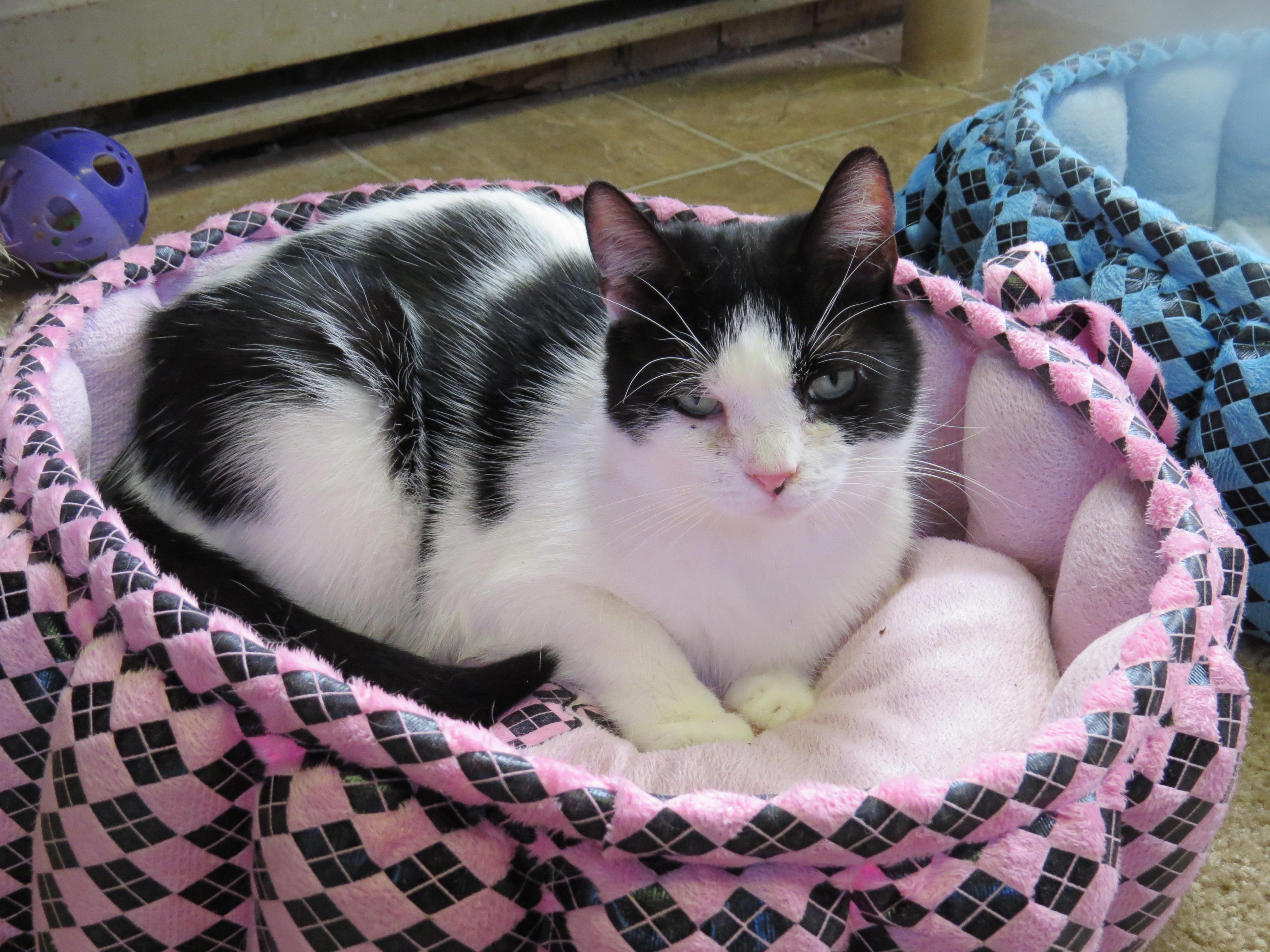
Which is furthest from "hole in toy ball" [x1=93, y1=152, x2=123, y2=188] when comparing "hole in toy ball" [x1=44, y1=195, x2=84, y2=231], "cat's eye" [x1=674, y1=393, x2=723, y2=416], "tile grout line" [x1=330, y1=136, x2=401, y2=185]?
"cat's eye" [x1=674, y1=393, x2=723, y2=416]

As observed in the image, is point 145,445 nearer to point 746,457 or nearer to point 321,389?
point 321,389

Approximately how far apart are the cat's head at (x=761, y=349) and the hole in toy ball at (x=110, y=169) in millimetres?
1342

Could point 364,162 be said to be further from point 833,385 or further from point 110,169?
point 833,385

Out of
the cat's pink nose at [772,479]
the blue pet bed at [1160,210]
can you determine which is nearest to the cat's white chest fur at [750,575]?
the cat's pink nose at [772,479]

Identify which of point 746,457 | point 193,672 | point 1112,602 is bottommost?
point 1112,602

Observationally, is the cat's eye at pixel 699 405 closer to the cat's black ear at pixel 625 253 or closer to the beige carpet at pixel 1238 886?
the cat's black ear at pixel 625 253

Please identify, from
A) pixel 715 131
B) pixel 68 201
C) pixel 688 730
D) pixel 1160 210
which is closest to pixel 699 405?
pixel 688 730

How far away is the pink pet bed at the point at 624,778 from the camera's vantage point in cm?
79

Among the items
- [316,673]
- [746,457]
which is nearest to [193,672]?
[316,673]

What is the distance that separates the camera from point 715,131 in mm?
2848

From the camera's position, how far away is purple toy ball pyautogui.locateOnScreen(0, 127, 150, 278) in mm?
1898

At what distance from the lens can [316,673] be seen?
85cm

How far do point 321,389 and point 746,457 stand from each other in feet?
1.61

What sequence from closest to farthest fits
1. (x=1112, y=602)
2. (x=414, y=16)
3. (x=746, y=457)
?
(x=746, y=457) → (x=1112, y=602) → (x=414, y=16)
